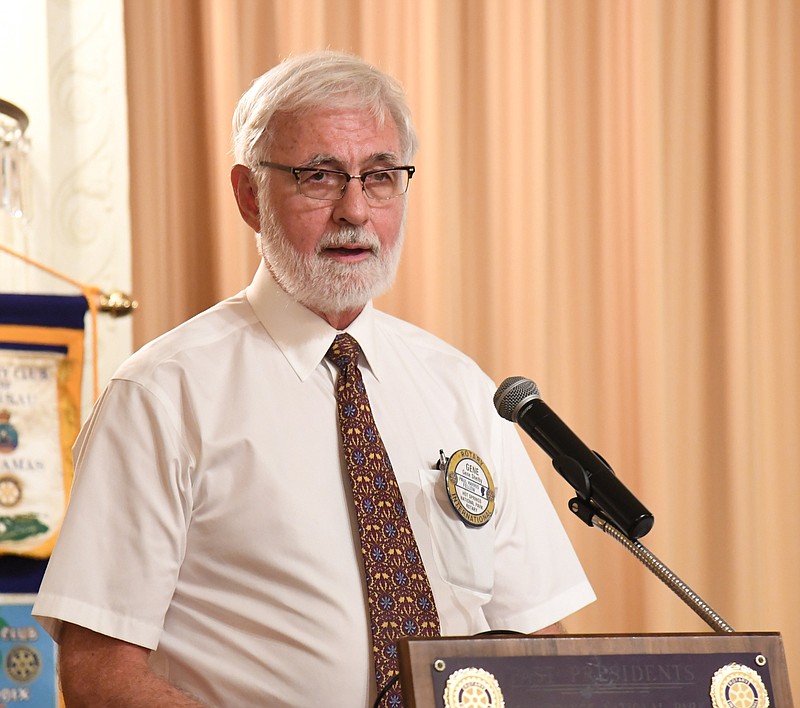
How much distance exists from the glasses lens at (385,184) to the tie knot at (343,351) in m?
0.22

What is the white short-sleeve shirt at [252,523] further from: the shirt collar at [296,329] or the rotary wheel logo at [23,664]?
the rotary wheel logo at [23,664]

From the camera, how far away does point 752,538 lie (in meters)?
2.55

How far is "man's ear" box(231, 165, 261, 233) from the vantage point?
178 centimetres

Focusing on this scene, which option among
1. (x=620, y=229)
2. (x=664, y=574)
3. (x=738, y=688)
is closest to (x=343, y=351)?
(x=664, y=574)

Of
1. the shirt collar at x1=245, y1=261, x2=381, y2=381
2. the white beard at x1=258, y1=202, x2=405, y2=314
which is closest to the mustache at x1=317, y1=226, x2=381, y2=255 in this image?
the white beard at x1=258, y1=202, x2=405, y2=314

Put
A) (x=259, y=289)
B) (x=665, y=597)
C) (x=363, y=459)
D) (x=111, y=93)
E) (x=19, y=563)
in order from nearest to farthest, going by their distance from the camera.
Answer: (x=363, y=459) → (x=259, y=289) → (x=19, y=563) → (x=111, y=93) → (x=665, y=597)

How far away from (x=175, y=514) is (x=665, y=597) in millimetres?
1366

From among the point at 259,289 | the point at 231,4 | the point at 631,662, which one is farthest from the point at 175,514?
the point at 231,4

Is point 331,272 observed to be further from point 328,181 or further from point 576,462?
point 576,462

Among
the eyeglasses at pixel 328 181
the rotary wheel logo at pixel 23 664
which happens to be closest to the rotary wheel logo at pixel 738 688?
the eyeglasses at pixel 328 181

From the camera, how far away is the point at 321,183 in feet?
5.47

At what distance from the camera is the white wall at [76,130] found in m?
2.25

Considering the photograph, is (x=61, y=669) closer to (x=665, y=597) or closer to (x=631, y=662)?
(x=631, y=662)

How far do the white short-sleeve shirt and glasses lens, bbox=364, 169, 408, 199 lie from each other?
0.20 metres
